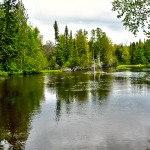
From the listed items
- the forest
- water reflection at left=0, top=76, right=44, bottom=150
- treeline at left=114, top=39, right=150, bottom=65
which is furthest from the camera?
treeline at left=114, top=39, right=150, bottom=65

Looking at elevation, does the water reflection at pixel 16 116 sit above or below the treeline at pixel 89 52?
below

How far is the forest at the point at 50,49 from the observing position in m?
57.6

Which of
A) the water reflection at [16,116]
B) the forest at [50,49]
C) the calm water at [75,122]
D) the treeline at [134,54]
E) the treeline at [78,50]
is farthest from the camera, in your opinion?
the treeline at [134,54]

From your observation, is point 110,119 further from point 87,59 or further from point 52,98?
point 87,59

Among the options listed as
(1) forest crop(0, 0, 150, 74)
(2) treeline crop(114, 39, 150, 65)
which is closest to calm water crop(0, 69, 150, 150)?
(1) forest crop(0, 0, 150, 74)

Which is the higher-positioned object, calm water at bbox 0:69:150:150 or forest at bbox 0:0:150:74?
forest at bbox 0:0:150:74

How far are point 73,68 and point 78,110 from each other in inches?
3515

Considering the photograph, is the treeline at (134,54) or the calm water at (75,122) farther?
the treeline at (134,54)

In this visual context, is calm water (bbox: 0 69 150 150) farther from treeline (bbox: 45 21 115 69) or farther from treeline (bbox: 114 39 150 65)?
treeline (bbox: 114 39 150 65)

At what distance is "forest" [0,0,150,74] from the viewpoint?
57594 millimetres

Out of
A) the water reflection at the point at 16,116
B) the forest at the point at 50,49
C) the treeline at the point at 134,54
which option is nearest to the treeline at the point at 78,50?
the forest at the point at 50,49

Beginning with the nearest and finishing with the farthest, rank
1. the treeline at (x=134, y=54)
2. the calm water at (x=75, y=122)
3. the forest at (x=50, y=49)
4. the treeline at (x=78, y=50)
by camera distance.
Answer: the calm water at (x=75, y=122) < the forest at (x=50, y=49) < the treeline at (x=78, y=50) < the treeline at (x=134, y=54)

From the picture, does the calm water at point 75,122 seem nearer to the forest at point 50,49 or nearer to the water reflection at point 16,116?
the water reflection at point 16,116

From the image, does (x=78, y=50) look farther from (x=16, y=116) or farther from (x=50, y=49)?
(x=16, y=116)
